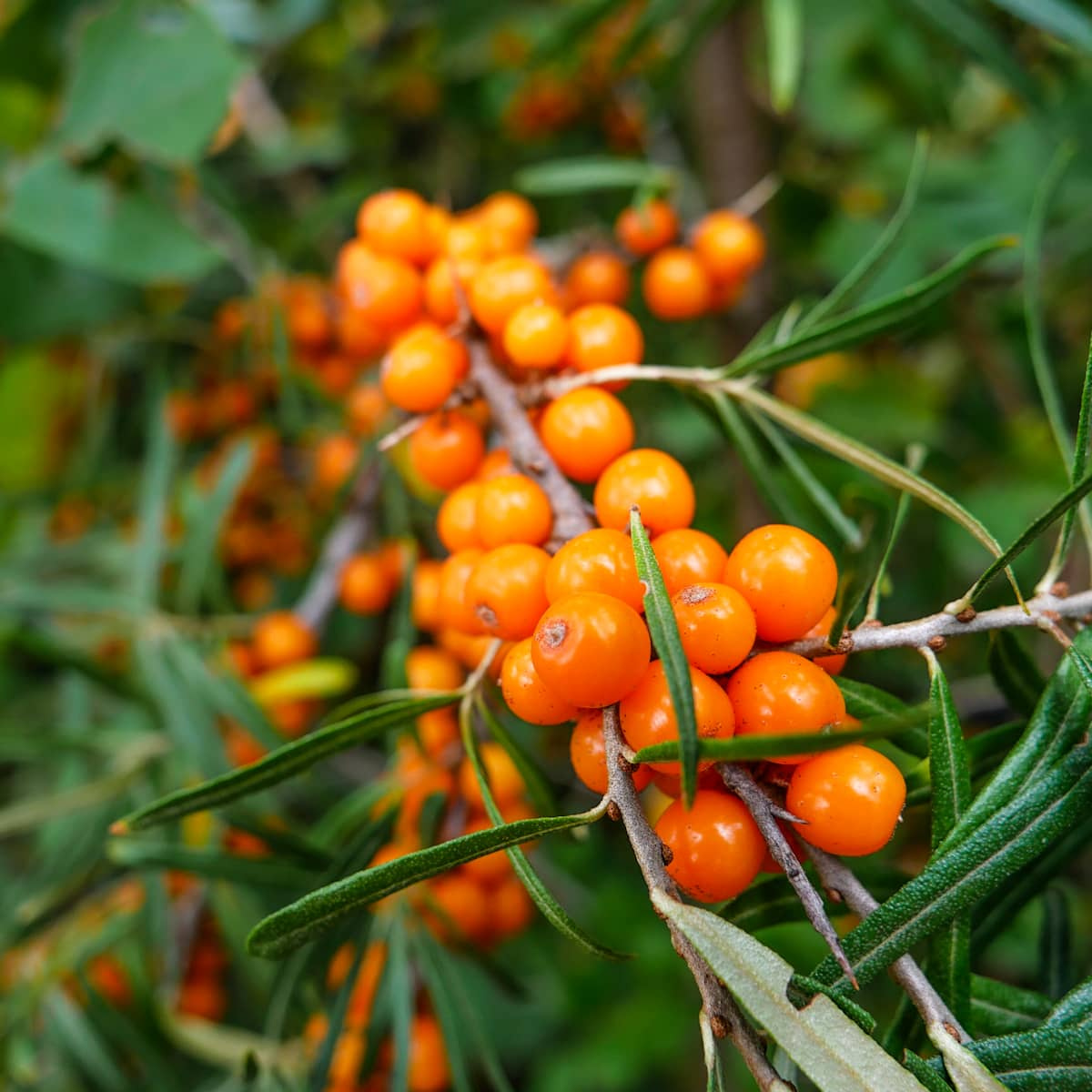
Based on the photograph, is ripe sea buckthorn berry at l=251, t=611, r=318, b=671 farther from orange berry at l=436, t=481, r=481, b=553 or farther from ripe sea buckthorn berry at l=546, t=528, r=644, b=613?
ripe sea buckthorn berry at l=546, t=528, r=644, b=613

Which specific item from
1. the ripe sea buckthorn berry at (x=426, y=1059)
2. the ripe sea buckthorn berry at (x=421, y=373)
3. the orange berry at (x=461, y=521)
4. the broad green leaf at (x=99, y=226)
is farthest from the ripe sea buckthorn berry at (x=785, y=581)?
the broad green leaf at (x=99, y=226)

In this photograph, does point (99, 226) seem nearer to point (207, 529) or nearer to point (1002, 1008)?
point (207, 529)

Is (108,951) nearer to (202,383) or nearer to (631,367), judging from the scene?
(202,383)

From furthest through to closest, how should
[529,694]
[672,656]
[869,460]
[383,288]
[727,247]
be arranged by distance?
[727,247], [383,288], [869,460], [529,694], [672,656]

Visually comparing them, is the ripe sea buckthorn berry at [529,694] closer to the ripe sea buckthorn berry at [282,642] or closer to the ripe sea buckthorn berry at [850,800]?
the ripe sea buckthorn berry at [850,800]

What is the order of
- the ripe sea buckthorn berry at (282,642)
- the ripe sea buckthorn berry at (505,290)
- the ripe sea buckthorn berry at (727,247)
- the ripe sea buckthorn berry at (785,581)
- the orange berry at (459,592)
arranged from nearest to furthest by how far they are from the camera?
the ripe sea buckthorn berry at (785,581)
the orange berry at (459,592)
the ripe sea buckthorn berry at (505,290)
the ripe sea buckthorn berry at (727,247)
the ripe sea buckthorn berry at (282,642)

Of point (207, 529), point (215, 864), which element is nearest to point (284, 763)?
point (215, 864)
